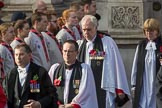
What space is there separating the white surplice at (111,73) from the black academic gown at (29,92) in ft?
6.70

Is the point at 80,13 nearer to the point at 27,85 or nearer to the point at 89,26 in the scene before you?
the point at 89,26

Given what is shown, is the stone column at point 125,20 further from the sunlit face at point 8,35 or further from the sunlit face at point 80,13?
the sunlit face at point 8,35

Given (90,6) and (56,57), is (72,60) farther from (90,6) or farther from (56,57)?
(90,6)

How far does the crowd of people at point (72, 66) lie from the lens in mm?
12469

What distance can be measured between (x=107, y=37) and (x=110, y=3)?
3477 mm

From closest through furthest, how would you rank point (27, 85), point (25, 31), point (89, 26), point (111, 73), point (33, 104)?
point (33, 104) < point (27, 85) < point (89, 26) < point (111, 73) < point (25, 31)

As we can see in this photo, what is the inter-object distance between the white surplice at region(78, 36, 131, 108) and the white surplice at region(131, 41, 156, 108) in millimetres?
1064

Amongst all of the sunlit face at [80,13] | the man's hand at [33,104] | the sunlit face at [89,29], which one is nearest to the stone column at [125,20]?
the sunlit face at [80,13]

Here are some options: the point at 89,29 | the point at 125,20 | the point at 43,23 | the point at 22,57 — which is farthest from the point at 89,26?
the point at 125,20

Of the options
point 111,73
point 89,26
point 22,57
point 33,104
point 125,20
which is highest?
point 125,20

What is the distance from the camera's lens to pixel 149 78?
15461 mm

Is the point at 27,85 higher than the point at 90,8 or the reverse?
the reverse

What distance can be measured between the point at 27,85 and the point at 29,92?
0.09m

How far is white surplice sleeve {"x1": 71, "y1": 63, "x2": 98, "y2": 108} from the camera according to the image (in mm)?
13000
